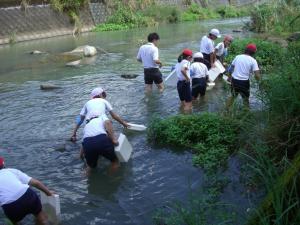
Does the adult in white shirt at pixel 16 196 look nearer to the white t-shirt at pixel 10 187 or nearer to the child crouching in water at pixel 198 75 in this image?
the white t-shirt at pixel 10 187

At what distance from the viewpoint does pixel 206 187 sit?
21.7 feet

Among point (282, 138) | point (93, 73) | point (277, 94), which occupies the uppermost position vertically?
Answer: point (277, 94)

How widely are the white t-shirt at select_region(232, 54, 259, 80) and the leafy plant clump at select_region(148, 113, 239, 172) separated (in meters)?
1.59

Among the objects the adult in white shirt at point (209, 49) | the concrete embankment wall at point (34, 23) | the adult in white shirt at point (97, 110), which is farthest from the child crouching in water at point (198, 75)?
the concrete embankment wall at point (34, 23)

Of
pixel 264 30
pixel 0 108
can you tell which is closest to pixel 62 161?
pixel 0 108

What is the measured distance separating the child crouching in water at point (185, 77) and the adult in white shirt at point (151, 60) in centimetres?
162

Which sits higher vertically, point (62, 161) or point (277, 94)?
point (277, 94)

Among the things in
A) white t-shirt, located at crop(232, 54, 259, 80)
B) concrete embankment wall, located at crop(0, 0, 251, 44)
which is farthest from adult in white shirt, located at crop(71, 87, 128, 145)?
concrete embankment wall, located at crop(0, 0, 251, 44)

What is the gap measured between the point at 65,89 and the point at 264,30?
15.5m

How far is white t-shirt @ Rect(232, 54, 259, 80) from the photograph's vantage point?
9.67 m

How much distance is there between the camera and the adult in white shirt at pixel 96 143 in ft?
24.0

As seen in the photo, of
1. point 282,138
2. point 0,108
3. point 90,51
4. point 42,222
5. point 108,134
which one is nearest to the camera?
point 42,222

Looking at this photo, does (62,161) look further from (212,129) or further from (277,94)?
(277,94)

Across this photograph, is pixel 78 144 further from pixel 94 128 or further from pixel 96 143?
pixel 96 143
